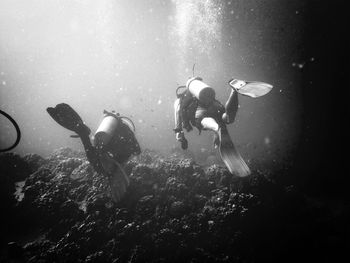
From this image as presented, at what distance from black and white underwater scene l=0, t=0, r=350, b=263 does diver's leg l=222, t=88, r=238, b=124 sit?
3 centimetres

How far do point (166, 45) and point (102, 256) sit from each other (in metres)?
41.5

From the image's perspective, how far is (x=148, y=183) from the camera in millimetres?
7617

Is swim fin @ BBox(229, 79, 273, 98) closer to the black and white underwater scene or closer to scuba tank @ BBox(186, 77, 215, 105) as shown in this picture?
the black and white underwater scene

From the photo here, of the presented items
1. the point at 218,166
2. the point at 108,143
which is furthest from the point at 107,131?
the point at 218,166

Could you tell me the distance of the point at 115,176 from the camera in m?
6.31

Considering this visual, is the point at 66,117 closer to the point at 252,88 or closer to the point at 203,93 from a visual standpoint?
the point at 203,93

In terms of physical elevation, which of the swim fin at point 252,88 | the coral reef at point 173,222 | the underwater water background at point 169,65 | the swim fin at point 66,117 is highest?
the underwater water background at point 169,65

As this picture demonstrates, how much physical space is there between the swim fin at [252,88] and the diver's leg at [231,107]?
0.72 ft

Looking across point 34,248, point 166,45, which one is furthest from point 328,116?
point 166,45

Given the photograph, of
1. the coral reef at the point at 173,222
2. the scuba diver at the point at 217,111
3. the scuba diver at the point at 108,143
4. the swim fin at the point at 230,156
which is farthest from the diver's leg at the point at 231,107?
the scuba diver at the point at 108,143

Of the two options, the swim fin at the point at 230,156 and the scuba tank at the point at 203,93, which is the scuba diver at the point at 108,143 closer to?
the scuba tank at the point at 203,93

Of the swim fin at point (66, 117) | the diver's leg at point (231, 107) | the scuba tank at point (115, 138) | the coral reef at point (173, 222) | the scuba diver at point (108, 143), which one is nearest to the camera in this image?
the diver's leg at point (231, 107)

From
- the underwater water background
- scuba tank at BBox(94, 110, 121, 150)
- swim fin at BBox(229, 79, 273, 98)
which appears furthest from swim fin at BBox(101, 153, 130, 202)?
the underwater water background

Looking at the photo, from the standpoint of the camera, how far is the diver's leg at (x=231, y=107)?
17.2 feet
